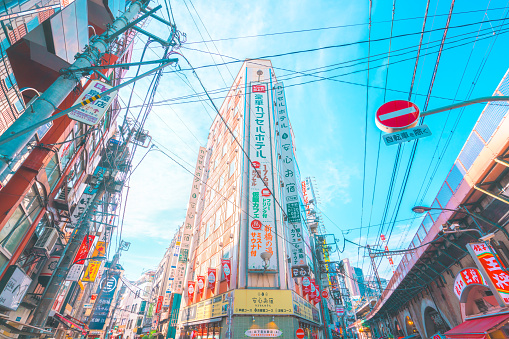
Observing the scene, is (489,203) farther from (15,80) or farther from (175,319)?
(175,319)

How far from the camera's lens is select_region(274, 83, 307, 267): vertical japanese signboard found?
1905 centimetres

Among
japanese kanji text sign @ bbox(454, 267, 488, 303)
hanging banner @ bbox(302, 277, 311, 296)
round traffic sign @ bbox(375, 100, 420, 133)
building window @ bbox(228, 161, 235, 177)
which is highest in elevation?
building window @ bbox(228, 161, 235, 177)

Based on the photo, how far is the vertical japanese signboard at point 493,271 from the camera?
8.56m

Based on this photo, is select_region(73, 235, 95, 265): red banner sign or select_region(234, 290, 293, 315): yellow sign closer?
select_region(234, 290, 293, 315): yellow sign

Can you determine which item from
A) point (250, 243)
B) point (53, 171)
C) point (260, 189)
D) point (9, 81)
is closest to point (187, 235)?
point (260, 189)

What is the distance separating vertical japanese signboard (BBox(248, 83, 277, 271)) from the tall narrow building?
0.08 m

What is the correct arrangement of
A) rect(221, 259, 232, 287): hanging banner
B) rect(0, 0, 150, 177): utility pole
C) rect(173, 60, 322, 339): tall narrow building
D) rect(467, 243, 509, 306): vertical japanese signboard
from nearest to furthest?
rect(0, 0, 150, 177): utility pole
rect(467, 243, 509, 306): vertical japanese signboard
rect(173, 60, 322, 339): tall narrow building
rect(221, 259, 232, 287): hanging banner

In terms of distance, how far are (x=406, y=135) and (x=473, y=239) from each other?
1060cm

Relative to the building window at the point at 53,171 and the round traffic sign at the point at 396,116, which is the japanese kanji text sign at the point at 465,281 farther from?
the building window at the point at 53,171

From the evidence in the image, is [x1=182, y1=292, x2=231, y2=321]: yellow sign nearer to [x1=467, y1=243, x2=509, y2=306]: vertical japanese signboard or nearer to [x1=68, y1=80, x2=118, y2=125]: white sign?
[x1=467, y1=243, x2=509, y2=306]: vertical japanese signboard

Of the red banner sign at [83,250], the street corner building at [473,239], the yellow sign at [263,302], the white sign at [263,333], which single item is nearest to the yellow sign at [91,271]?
the red banner sign at [83,250]

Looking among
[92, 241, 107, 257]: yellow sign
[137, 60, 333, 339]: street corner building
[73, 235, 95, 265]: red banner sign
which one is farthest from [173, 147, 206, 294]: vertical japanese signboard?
[73, 235, 95, 265]: red banner sign

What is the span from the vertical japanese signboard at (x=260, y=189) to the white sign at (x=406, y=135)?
9.05 m

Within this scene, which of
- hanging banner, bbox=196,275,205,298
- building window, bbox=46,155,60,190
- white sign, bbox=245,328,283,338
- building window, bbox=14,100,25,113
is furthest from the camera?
hanging banner, bbox=196,275,205,298
